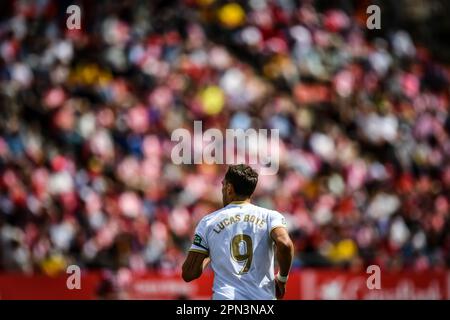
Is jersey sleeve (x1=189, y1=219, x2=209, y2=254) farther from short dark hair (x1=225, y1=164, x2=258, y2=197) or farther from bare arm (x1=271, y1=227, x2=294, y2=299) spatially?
bare arm (x1=271, y1=227, x2=294, y2=299)

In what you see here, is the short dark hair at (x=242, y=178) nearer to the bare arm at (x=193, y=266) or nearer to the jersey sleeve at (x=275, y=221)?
the jersey sleeve at (x=275, y=221)

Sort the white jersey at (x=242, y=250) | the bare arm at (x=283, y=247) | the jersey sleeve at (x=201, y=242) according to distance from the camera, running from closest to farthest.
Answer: the bare arm at (x=283, y=247), the white jersey at (x=242, y=250), the jersey sleeve at (x=201, y=242)

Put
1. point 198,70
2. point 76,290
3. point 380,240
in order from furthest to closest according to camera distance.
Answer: point 198,70, point 380,240, point 76,290

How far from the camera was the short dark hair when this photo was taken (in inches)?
284

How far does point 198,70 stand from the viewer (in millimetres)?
18469

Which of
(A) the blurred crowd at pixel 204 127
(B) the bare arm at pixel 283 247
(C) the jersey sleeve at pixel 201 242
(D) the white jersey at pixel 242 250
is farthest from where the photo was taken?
(A) the blurred crowd at pixel 204 127

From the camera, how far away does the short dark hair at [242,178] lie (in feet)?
23.7

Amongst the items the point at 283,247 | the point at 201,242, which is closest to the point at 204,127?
the point at 201,242

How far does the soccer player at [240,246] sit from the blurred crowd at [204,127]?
7092 mm

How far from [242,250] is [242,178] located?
495 millimetres

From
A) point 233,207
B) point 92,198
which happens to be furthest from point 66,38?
point 233,207

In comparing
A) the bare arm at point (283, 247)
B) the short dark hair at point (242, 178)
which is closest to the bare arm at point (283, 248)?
the bare arm at point (283, 247)

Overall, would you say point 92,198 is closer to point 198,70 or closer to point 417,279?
point 198,70
